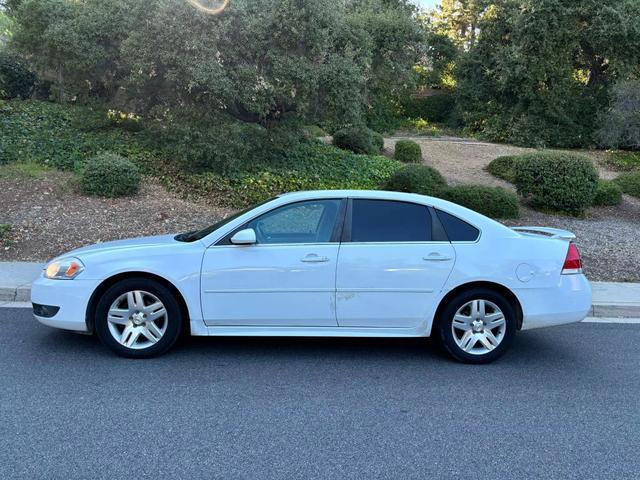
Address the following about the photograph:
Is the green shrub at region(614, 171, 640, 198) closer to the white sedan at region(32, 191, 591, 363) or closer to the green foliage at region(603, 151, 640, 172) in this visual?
the green foliage at region(603, 151, 640, 172)

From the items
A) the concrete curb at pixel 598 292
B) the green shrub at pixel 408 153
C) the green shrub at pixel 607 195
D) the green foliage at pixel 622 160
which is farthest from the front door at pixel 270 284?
the green foliage at pixel 622 160

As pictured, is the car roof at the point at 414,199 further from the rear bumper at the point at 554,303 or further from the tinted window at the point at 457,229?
the rear bumper at the point at 554,303

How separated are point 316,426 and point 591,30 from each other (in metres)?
22.0

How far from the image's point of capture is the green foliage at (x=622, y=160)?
744 inches

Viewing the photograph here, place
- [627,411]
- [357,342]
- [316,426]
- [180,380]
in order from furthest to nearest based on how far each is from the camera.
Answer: [357,342] < [180,380] < [627,411] < [316,426]

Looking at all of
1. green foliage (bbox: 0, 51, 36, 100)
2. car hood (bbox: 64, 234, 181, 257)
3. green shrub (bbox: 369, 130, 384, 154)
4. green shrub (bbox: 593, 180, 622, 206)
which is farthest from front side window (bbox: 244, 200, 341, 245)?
green foliage (bbox: 0, 51, 36, 100)

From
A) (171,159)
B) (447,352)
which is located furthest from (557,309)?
(171,159)

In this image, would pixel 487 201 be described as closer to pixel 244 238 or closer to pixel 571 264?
pixel 571 264

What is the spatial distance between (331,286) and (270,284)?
0.52 metres

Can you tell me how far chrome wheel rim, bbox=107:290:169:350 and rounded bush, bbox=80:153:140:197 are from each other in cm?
644

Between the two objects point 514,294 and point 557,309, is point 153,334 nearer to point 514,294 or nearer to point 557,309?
point 514,294

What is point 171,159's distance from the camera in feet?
41.5

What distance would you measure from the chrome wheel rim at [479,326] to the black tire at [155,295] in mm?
2398

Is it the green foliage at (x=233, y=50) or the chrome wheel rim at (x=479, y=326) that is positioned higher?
the green foliage at (x=233, y=50)
